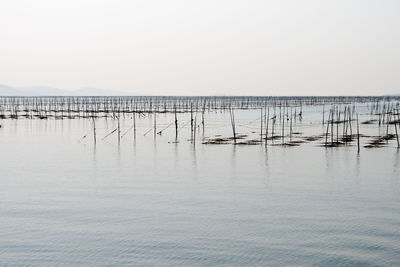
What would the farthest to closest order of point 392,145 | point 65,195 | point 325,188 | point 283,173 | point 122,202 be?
point 392,145, point 283,173, point 325,188, point 65,195, point 122,202

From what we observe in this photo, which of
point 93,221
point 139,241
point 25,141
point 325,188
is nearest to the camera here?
point 139,241

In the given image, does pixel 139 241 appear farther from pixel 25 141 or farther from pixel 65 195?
pixel 25 141


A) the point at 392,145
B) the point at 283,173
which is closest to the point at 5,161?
the point at 283,173

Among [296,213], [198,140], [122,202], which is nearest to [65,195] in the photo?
[122,202]

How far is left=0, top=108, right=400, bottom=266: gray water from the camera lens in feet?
28.3

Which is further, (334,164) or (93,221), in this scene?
(334,164)

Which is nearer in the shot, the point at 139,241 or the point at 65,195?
the point at 139,241

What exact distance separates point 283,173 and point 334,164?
2.74 m

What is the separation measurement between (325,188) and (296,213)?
3468mm

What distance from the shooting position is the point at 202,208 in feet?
39.4

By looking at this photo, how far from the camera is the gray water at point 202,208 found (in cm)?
864

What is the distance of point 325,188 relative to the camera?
14.5m

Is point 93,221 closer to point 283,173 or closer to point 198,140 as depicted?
point 283,173

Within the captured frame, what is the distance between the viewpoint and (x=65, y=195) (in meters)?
13.5
